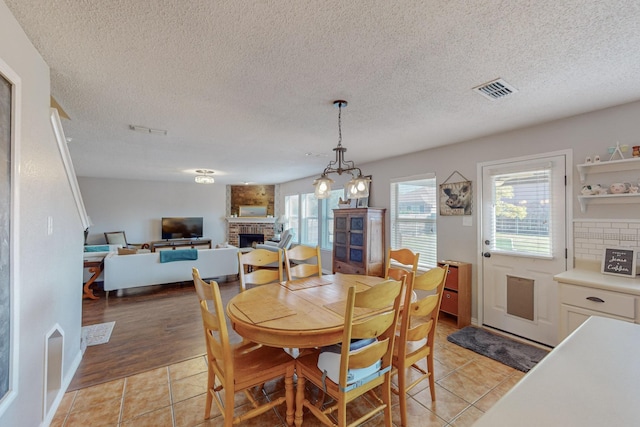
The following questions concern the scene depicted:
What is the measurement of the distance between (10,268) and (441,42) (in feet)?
8.27

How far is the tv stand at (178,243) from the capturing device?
25.8 ft

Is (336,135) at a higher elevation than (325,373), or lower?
higher

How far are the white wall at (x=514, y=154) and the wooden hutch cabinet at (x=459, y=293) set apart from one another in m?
0.11

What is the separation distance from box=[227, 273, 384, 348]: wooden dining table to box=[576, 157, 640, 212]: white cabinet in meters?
2.23

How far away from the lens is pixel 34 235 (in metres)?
1.61

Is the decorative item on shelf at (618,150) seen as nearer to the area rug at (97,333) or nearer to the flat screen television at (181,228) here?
the area rug at (97,333)

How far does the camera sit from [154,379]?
2.31 m

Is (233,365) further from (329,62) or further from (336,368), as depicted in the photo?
(329,62)

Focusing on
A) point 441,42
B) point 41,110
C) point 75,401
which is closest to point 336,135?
point 441,42


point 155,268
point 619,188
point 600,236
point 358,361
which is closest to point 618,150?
point 619,188

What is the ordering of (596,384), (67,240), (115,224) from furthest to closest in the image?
(115,224)
(67,240)
(596,384)

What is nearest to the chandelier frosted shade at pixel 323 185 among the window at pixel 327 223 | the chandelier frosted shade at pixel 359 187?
the chandelier frosted shade at pixel 359 187

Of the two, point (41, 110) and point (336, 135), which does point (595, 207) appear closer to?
point (336, 135)

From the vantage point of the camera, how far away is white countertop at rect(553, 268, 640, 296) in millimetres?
2080
